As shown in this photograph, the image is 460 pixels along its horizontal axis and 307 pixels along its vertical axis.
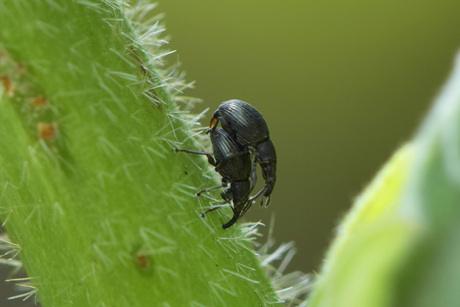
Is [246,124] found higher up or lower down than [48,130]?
lower down

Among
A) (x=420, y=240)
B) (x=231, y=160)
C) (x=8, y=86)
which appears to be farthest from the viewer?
(x=231, y=160)

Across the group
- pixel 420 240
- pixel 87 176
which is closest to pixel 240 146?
pixel 87 176

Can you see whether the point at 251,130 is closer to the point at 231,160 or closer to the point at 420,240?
the point at 231,160

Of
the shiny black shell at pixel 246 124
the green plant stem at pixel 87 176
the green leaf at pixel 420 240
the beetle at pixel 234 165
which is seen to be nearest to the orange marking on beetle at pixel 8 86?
the green plant stem at pixel 87 176

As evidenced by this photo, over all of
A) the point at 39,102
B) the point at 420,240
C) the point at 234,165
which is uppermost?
the point at 420,240

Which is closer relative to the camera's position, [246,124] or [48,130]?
[48,130]

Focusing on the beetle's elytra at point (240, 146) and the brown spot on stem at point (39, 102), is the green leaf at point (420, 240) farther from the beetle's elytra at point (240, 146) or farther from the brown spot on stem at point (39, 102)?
the beetle's elytra at point (240, 146)

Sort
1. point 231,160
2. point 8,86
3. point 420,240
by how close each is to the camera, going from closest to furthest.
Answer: point 420,240
point 8,86
point 231,160
